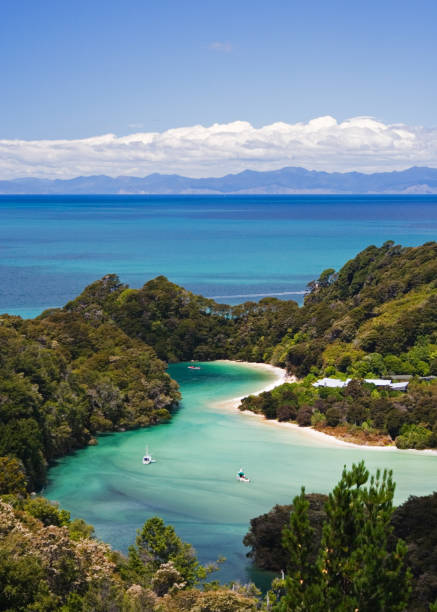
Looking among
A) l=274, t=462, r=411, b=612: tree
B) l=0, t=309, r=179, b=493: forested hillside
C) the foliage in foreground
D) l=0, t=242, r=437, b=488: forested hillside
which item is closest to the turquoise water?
l=0, t=309, r=179, b=493: forested hillside

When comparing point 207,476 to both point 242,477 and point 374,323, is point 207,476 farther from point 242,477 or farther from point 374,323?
point 374,323

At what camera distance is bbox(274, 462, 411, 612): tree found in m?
10.3

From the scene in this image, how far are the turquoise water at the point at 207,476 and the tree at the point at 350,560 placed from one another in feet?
27.0

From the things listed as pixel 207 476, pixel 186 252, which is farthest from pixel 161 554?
pixel 186 252

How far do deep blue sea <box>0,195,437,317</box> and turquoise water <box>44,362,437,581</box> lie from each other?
32.6m

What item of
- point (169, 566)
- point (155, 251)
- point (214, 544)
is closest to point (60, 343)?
point (214, 544)

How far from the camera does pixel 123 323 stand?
49.8 meters

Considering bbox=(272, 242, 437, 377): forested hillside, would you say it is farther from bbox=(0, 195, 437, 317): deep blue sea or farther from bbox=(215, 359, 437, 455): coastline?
bbox=(0, 195, 437, 317): deep blue sea

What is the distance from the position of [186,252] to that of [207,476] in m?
82.7

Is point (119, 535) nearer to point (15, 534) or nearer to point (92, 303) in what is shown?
point (15, 534)

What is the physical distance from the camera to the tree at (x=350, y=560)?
10336 mm

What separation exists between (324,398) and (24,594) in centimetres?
2384

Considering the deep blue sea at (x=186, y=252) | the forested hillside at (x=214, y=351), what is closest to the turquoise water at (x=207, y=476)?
the forested hillside at (x=214, y=351)

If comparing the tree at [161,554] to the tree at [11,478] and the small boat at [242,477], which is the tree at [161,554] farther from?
the small boat at [242,477]
